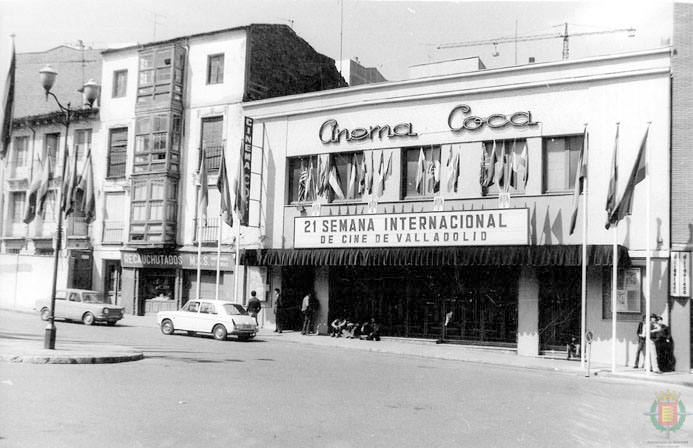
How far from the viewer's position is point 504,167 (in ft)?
76.6

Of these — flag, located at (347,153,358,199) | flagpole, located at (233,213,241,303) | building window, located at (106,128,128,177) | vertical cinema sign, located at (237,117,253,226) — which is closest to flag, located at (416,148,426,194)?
flag, located at (347,153,358,199)

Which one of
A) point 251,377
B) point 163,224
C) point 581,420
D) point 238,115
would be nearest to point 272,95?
point 238,115

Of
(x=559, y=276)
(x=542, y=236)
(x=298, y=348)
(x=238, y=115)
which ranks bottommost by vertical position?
(x=298, y=348)

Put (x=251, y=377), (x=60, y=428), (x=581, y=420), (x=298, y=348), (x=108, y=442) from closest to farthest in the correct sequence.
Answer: (x=108, y=442)
(x=60, y=428)
(x=581, y=420)
(x=251, y=377)
(x=298, y=348)

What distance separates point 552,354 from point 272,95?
716 inches

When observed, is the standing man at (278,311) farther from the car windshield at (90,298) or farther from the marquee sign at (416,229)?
the car windshield at (90,298)

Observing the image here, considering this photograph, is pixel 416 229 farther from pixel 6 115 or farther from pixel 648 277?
pixel 6 115

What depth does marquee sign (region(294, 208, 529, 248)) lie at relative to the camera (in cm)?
2283

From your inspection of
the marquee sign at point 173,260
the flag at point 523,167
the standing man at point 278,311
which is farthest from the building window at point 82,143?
the flag at point 523,167

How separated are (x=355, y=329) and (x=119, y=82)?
1908 cm

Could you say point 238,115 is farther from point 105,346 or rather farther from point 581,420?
point 581,420

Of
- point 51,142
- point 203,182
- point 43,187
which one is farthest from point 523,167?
point 51,142

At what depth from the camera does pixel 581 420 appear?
35.7 ft

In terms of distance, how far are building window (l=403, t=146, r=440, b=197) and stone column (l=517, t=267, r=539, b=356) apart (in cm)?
480
